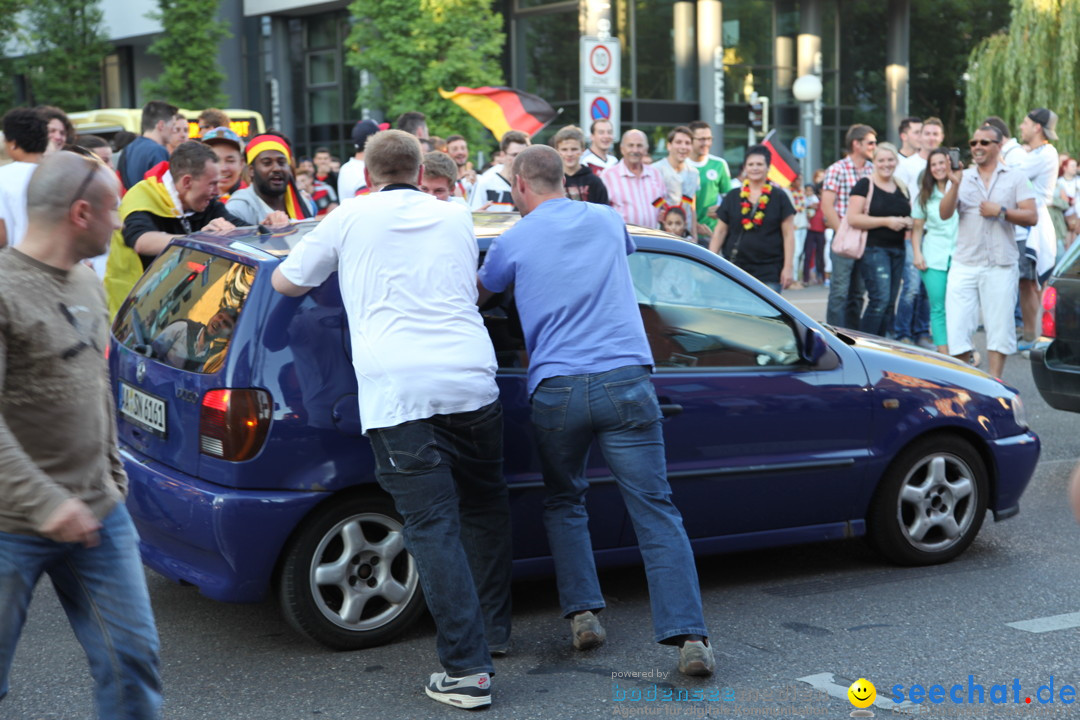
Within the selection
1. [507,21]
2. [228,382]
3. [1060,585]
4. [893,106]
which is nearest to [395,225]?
[228,382]

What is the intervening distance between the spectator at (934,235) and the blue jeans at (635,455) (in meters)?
7.25

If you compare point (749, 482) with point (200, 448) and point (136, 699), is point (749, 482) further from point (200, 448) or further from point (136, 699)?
point (136, 699)

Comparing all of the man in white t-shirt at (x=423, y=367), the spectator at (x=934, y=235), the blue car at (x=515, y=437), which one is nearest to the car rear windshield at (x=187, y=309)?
the blue car at (x=515, y=437)

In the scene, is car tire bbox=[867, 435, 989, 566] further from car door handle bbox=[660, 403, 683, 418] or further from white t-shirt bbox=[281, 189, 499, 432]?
white t-shirt bbox=[281, 189, 499, 432]

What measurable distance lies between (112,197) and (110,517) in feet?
2.42

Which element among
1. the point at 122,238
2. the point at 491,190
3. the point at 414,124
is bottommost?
the point at 122,238

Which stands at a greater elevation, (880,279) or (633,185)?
(633,185)

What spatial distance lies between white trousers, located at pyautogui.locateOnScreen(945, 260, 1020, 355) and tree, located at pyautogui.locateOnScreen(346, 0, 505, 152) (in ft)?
64.3

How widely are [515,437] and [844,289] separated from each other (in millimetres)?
6646

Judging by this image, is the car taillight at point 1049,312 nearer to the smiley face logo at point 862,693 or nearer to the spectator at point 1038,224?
the spectator at point 1038,224

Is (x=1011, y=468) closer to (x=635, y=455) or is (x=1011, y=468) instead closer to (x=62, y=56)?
(x=635, y=455)

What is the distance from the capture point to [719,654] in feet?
15.0

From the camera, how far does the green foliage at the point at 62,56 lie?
119 feet

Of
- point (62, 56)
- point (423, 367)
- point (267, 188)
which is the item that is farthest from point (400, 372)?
point (62, 56)
